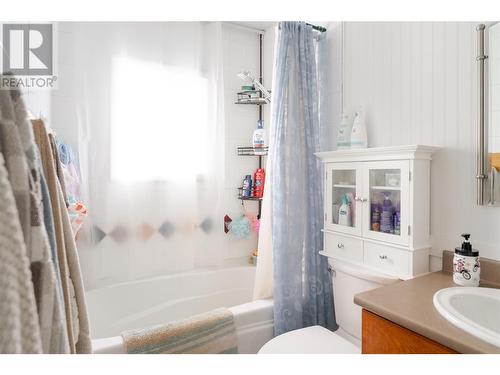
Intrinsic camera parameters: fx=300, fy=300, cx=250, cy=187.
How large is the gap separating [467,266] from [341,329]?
0.72m

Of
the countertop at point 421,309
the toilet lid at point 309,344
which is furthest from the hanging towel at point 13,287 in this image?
the toilet lid at point 309,344

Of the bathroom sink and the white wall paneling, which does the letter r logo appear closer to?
the white wall paneling

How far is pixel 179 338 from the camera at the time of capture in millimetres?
1328

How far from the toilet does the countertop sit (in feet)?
0.59

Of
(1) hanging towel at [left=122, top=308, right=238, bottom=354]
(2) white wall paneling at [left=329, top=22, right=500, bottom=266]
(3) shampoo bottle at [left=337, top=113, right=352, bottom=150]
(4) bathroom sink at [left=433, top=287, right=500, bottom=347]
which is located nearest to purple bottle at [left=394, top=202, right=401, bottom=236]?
(2) white wall paneling at [left=329, top=22, right=500, bottom=266]

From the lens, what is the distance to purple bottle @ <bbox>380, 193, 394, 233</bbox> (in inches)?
54.7

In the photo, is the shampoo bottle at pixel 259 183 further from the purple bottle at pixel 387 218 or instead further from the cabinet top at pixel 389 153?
the purple bottle at pixel 387 218

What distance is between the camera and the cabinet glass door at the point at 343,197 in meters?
1.51

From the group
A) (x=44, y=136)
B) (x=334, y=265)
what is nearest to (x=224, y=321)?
(x=334, y=265)

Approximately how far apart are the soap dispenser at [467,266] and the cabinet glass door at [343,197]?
44 centimetres

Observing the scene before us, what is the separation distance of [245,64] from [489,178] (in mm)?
1931

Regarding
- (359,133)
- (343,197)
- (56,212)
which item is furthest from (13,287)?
(359,133)

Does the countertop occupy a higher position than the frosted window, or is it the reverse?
the frosted window
